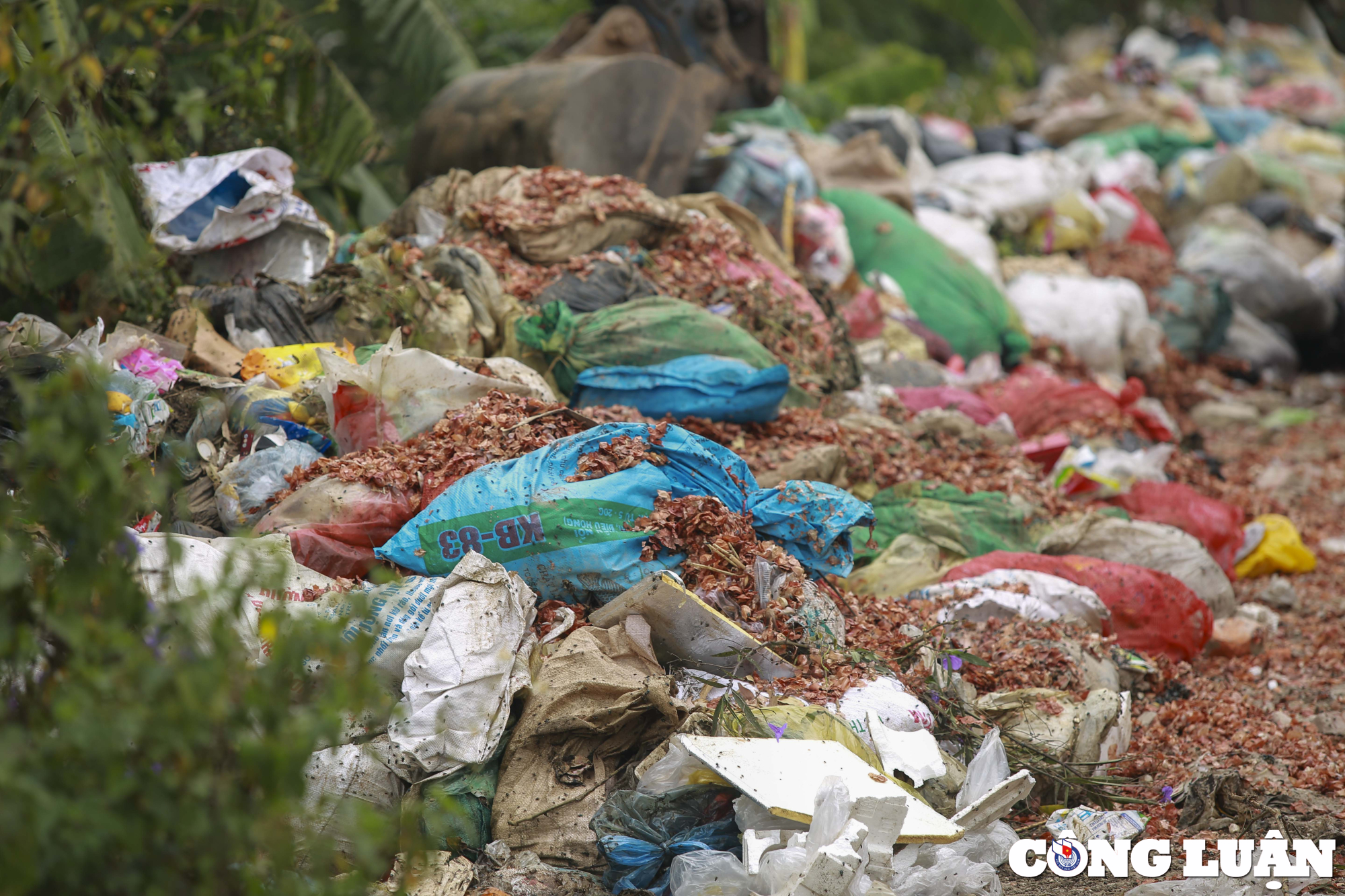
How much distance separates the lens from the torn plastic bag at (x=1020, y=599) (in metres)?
3.32

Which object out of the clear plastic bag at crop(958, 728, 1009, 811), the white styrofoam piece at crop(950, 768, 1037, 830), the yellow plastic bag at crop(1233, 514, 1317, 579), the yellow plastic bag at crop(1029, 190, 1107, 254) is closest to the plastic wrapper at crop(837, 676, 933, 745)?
the clear plastic bag at crop(958, 728, 1009, 811)

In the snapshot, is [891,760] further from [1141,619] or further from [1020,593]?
[1141,619]

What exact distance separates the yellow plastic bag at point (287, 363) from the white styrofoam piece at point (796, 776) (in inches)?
74.7

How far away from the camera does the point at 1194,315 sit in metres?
6.95

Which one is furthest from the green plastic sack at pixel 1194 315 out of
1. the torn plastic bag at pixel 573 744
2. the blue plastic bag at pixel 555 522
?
the torn plastic bag at pixel 573 744

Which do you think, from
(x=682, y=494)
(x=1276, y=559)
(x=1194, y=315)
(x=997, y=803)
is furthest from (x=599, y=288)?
(x=1194, y=315)

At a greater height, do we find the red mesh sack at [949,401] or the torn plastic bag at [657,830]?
the torn plastic bag at [657,830]

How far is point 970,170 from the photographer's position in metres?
7.86

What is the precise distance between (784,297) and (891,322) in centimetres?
103

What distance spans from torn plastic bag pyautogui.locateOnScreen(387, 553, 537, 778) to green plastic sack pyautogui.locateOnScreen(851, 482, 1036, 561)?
4.90ft

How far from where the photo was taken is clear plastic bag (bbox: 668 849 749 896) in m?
2.21

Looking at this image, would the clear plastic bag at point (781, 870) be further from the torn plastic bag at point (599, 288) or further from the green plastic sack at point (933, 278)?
the green plastic sack at point (933, 278)

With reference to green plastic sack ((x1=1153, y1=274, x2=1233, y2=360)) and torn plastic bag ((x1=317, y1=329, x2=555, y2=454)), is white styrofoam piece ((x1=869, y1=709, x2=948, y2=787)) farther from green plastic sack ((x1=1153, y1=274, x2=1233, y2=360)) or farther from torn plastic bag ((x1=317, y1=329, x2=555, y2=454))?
green plastic sack ((x1=1153, y1=274, x2=1233, y2=360))

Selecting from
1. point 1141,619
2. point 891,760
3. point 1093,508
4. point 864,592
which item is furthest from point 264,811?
point 1093,508
